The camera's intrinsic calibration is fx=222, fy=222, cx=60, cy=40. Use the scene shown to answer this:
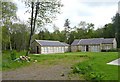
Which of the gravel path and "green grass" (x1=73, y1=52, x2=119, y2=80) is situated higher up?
"green grass" (x1=73, y1=52, x2=119, y2=80)

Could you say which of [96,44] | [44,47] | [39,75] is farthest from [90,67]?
[96,44]

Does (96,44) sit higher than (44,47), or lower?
higher

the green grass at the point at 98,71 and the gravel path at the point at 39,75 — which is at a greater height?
the green grass at the point at 98,71

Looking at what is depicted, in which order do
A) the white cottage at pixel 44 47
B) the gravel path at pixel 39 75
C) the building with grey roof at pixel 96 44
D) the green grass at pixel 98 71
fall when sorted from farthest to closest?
the building with grey roof at pixel 96 44 < the white cottage at pixel 44 47 < the gravel path at pixel 39 75 < the green grass at pixel 98 71

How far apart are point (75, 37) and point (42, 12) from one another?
142 feet

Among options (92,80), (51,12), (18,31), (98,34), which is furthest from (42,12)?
(98,34)

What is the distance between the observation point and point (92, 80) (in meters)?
9.77

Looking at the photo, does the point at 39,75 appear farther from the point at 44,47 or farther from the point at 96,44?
the point at 96,44

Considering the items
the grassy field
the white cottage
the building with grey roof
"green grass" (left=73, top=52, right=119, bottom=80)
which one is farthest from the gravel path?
the building with grey roof

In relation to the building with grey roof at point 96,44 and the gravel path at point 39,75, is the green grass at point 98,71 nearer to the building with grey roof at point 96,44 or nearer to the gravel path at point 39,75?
the gravel path at point 39,75

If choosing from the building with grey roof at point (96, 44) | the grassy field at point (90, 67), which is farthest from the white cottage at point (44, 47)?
the grassy field at point (90, 67)

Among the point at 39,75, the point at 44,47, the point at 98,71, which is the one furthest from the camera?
the point at 44,47

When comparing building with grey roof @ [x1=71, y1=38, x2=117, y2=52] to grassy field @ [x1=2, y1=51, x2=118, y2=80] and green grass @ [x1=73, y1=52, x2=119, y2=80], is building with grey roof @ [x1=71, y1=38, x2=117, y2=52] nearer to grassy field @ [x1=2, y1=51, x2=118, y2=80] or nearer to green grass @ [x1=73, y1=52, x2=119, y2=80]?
grassy field @ [x1=2, y1=51, x2=118, y2=80]

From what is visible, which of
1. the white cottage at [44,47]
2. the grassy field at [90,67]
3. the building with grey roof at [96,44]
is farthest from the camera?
the building with grey roof at [96,44]
